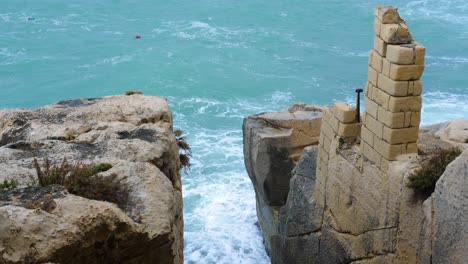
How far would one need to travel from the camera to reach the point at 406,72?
10.9m

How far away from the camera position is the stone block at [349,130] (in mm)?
12625

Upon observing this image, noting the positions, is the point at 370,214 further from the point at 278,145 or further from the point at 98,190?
the point at 98,190

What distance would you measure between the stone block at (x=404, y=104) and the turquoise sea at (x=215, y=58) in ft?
38.8

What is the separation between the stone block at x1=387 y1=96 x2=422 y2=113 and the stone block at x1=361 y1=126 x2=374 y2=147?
875 millimetres

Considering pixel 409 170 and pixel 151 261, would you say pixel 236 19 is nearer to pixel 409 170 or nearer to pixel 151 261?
pixel 409 170

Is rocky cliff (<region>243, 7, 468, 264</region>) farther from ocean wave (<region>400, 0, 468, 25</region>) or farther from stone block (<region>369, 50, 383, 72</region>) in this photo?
ocean wave (<region>400, 0, 468, 25</region>)

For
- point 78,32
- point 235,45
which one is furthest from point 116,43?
point 235,45

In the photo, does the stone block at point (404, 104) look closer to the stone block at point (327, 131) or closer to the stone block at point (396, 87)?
the stone block at point (396, 87)

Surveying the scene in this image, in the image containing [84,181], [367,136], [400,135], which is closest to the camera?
[84,181]

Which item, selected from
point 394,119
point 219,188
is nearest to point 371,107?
point 394,119

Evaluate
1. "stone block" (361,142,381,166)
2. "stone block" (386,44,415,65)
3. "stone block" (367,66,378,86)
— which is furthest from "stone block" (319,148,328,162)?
"stone block" (386,44,415,65)

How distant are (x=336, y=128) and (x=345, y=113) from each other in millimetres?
480

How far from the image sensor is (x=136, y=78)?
34000mm

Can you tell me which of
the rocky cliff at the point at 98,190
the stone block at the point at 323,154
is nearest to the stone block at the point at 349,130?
the stone block at the point at 323,154
